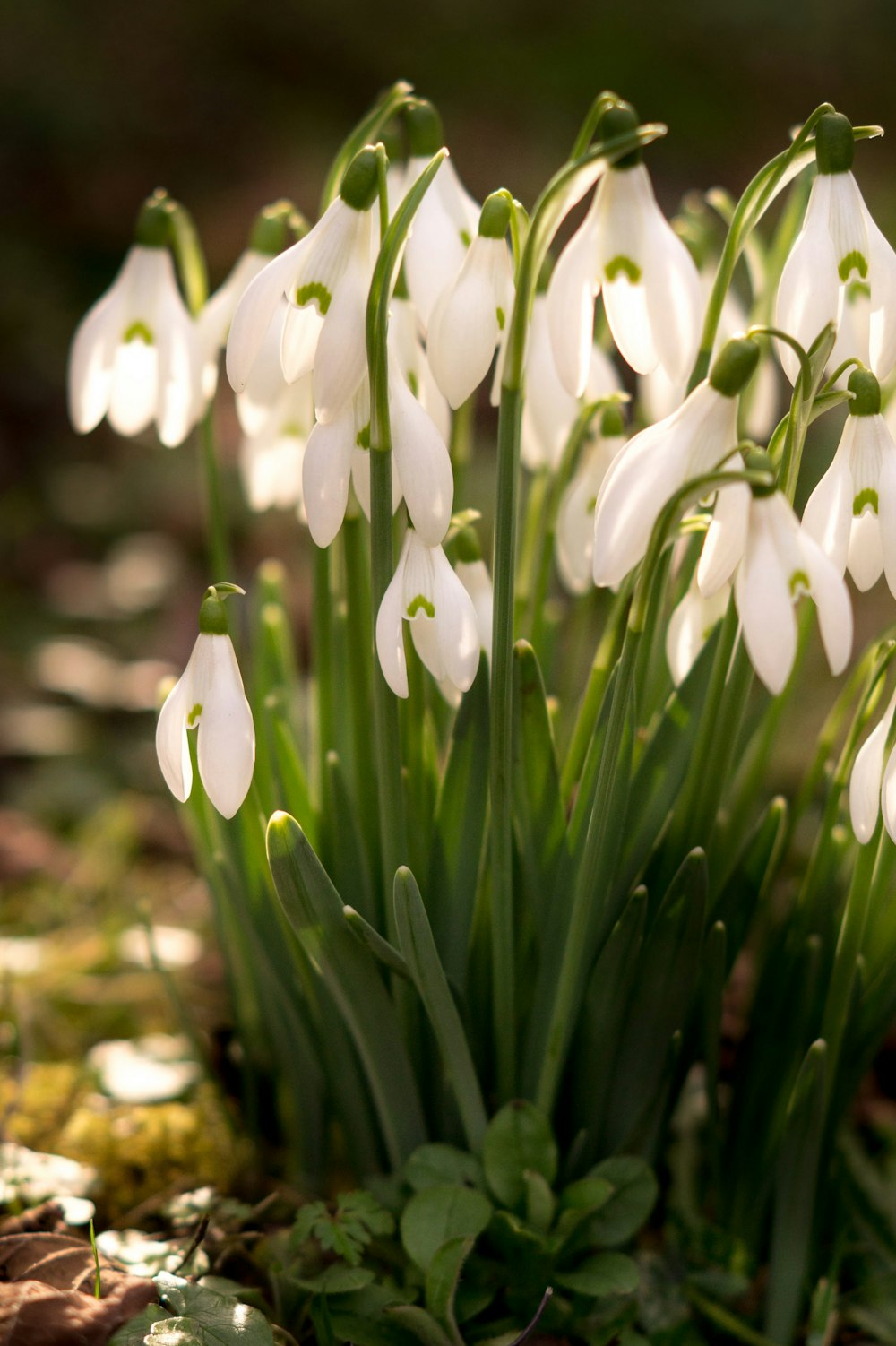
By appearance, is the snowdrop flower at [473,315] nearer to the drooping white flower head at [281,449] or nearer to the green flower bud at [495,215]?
the green flower bud at [495,215]

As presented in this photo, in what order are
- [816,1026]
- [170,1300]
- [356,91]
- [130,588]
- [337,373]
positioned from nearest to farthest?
[337,373], [170,1300], [816,1026], [130,588], [356,91]

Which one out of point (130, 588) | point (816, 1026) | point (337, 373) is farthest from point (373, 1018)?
point (130, 588)

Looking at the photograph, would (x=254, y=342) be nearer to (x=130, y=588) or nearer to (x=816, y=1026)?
(x=816, y=1026)

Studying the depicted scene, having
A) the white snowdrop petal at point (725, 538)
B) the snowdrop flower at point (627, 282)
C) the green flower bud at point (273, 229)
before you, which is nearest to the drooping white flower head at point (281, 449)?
the green flower bud at point (273, 229)

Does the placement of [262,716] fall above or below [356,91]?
below

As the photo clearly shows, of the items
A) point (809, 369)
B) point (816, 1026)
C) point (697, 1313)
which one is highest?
point (809, 369)

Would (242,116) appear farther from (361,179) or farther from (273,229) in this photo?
(361,179)
